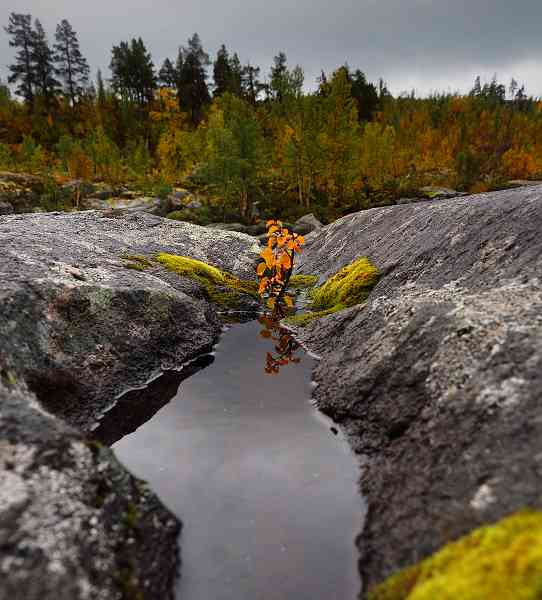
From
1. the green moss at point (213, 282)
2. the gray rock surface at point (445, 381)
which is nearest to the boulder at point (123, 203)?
the green moss at point (213, 282)

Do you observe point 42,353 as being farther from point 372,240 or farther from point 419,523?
point 372,240

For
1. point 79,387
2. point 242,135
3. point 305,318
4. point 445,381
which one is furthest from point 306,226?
point 445,381

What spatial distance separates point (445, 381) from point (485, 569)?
2920 millimetres

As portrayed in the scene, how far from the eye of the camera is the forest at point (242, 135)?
4453 cm

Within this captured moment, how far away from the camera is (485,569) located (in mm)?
3023

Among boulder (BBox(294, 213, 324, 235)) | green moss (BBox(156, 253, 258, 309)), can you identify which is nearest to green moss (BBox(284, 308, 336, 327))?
green moss (BBox(156, 253, 258, 309))

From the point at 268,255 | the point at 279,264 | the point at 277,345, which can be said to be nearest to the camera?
the point at 277,345

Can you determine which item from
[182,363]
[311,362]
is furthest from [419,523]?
[182,363]

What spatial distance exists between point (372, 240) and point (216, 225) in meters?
26.5

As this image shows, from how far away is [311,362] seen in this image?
9852 mm

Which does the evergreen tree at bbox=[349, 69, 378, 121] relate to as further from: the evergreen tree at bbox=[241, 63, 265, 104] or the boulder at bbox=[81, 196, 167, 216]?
the boulder at bbox=[81, 196, 167, 216]

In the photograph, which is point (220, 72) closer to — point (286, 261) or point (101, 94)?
point (101, 94)

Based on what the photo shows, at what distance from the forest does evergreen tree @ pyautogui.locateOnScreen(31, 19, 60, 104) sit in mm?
228

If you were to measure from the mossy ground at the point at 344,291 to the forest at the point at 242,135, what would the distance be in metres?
30.1
